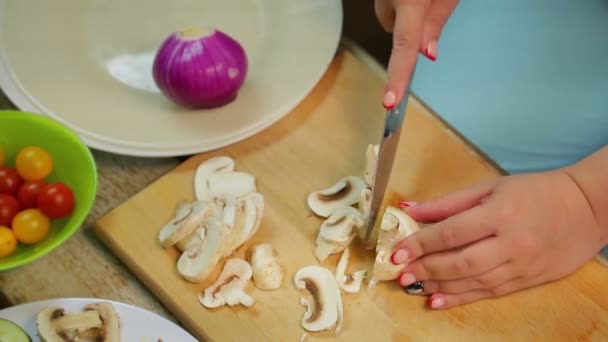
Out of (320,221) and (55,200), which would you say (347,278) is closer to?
(320,221)

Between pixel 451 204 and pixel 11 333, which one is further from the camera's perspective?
pixel 451 204

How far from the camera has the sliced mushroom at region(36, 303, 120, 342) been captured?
80cm

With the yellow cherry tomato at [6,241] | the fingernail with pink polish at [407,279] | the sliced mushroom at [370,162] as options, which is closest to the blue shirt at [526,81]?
the sliced mushroom at [370,162]

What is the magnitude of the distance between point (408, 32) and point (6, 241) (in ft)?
1.86

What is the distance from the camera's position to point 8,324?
803mm

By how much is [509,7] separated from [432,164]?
33 cm

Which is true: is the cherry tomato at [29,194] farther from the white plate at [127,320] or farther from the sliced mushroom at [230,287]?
the sliced mushroom at [230,287]

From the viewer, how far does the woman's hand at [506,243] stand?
0.88 m

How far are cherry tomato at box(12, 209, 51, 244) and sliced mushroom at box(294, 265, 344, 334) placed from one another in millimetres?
322

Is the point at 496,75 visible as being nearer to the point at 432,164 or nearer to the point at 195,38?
the point at 432,164

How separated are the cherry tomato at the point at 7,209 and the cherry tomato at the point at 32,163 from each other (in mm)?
40

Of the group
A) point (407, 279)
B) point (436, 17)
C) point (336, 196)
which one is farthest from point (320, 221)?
point (436, 17)

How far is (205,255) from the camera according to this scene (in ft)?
2.89

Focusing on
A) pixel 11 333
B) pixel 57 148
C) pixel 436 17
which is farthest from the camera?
pixel 436 17
